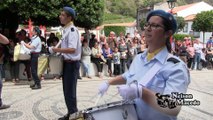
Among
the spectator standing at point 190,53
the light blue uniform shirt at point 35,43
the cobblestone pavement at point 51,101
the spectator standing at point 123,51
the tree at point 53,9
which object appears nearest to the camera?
the cobblestone pavement at point 51,101

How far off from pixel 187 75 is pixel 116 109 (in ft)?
1.78

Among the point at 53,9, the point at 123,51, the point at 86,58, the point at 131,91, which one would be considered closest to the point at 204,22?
the point at 123,51

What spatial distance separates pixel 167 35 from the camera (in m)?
2.19

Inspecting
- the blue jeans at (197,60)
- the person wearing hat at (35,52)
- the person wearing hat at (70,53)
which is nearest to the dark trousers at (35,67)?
the person wearing hat at (35,52)

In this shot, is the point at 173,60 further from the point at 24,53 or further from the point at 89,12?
the point at 89,12

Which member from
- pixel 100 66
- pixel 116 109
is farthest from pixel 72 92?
pixel 100 66

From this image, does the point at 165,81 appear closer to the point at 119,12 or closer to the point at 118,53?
the point at 118,53

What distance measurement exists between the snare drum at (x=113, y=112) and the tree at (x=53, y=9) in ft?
30.4

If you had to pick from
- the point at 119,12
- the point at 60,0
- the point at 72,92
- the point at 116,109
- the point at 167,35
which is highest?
the point at 119,12

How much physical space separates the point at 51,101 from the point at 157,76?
5.57 metres

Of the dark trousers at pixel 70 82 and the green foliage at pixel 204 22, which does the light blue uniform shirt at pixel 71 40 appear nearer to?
the dark trousers at pixel 70 82

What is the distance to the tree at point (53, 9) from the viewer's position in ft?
35.6

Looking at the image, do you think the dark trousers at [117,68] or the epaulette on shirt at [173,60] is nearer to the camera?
the epaulette on shirt at [173,60]

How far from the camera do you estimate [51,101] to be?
728 cm
